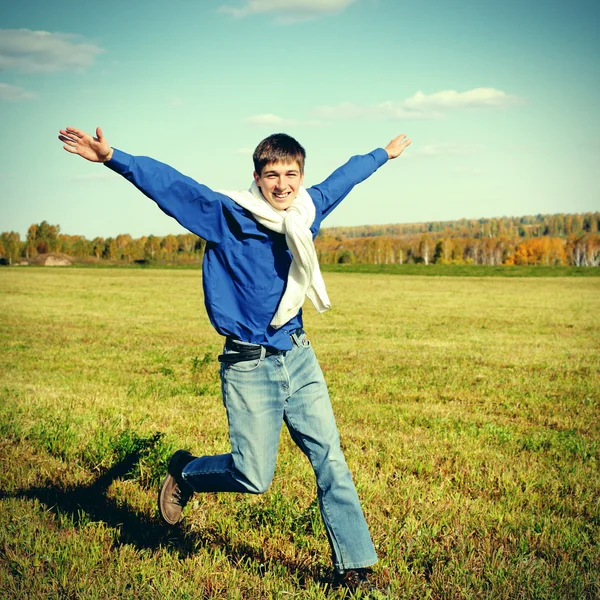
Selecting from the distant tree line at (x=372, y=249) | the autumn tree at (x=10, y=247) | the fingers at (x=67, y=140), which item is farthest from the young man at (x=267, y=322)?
the autumn tree at (x=10, y=247)

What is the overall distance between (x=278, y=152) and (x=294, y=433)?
1.69 m

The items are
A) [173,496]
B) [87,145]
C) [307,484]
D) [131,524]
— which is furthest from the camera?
[307,484]

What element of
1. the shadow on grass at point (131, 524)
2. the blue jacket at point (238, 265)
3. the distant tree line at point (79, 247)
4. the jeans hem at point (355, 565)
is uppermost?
the distant tree line at point (79, 247)

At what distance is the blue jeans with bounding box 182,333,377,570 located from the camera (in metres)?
3.57

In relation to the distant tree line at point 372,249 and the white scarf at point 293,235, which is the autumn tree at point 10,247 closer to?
the distant tree line at point 372,249

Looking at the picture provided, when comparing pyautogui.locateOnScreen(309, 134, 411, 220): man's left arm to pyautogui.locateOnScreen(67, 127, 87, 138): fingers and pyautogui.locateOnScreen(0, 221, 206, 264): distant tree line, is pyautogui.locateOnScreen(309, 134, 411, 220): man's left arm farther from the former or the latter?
pyautogui.locateOnScreen(0, 221, 206, 264): distant tree line

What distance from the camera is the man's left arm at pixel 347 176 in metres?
4.11

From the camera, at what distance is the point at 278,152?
374cm

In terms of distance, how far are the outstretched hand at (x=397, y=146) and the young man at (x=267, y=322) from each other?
52.2 inches

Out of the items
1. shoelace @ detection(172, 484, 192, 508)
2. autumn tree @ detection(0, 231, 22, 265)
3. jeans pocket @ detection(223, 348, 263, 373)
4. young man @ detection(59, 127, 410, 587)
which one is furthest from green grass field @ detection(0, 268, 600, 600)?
autumn tree @ detection(0, 231, 22, 265)

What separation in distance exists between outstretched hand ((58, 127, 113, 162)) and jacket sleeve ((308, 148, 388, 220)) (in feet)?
4.32

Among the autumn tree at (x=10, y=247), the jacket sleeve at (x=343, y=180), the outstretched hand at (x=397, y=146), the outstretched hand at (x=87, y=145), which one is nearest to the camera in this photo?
the outstretched hand at (x=87, y=145)

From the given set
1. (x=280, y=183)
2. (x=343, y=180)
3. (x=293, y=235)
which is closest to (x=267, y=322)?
(x=293, y=235)

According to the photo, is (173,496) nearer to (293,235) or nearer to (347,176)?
(293,235)
